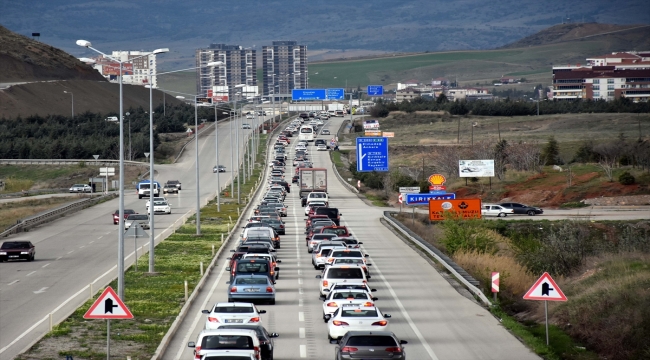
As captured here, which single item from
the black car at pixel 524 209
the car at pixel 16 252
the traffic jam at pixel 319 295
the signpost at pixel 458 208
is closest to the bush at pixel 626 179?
the black car at pixel 524 209

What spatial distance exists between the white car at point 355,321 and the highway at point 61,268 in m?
7.25

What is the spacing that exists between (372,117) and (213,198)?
340 feet

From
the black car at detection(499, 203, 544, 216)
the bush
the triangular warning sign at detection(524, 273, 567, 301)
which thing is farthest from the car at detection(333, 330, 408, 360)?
the bush

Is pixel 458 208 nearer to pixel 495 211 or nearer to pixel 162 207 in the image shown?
pixel 495 211

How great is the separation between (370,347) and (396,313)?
30.4 ft

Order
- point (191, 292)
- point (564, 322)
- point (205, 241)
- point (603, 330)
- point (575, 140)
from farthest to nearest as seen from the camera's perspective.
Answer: point (575, 140)
point (205, 241)
point (191, 292)
point (564, 322)
point (603, 330)

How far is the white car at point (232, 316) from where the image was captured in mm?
23781

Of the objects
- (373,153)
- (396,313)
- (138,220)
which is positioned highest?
(373,153)

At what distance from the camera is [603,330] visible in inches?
1046

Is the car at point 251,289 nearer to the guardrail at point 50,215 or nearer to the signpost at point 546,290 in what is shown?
the signpost at point 546,290

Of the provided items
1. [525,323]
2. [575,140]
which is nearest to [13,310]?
[525,323]

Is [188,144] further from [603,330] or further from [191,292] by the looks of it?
[603,330]

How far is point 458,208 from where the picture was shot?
184ft

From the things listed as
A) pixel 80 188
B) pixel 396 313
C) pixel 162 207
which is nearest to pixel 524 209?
pixel 162 207
